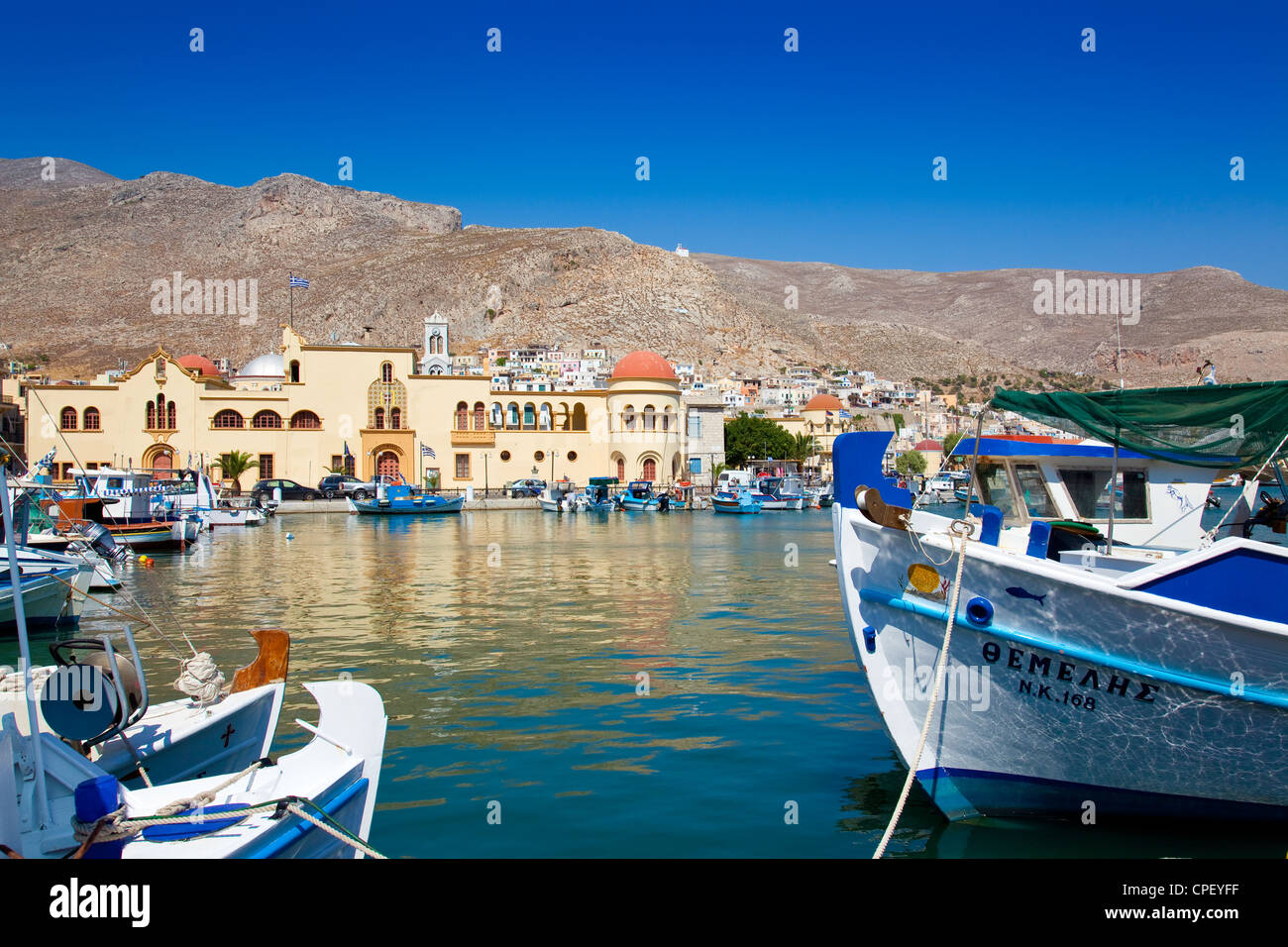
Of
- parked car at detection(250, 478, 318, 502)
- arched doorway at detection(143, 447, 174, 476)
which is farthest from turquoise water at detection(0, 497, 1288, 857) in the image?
arched doorway at detection(143, 447, 174, 476)

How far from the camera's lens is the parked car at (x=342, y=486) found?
5566cm

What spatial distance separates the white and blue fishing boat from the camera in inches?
237

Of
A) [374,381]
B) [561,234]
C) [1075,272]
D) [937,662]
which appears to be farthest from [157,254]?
[937,662]

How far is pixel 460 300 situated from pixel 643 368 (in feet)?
285

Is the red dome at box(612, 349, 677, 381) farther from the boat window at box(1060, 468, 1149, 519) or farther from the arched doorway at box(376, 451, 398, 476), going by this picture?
the boat window at box(1060, 468, 1149, 519)

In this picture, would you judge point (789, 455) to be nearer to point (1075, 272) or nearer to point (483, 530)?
point (483, 530)

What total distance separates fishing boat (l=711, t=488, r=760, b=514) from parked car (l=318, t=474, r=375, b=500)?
19333mm

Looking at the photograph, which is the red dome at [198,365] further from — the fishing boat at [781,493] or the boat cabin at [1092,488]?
the boat cabin at [1092,488]

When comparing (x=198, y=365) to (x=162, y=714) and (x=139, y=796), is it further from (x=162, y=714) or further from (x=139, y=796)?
(x=139, y=796)

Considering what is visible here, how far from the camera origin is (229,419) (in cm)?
5897

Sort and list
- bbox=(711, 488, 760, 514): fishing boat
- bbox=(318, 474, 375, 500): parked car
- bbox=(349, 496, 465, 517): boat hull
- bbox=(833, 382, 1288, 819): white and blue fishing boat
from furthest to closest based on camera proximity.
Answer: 1. bbox=(318, 474, 375, 500): parked car
2. bbox=(711, 488, 760, 514): fishing boat
3. bbox=(349, 496, 465, 517): boat hull
4. bbox=(833, 382, 1288, 819): white and blue fishing boat

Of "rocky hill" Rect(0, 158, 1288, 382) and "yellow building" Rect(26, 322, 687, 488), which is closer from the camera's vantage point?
"yellow building" Rect(26, 322, 687, 488)

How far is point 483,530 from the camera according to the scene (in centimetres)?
3888
